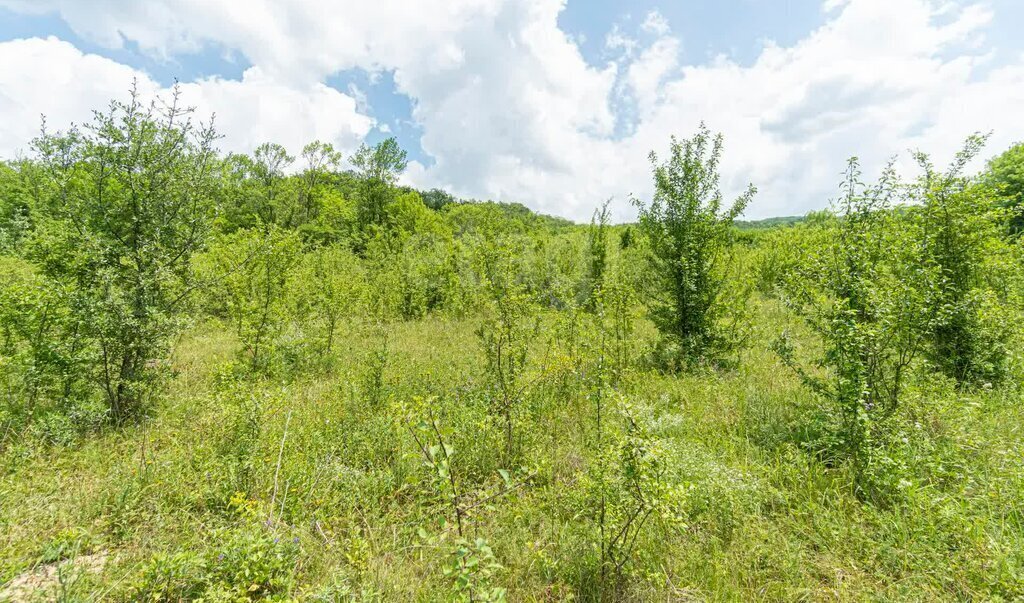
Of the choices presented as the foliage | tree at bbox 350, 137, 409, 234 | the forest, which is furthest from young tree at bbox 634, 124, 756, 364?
tree at bbox 350, 137, 409, 234

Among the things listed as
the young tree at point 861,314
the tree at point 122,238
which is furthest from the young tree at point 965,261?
the tree at point 122,238

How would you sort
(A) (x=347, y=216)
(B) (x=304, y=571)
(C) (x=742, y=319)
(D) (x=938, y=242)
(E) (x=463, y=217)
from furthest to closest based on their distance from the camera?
(E) (x=463, y=217), (A) (x=347, y=216), (C) (x=742, y=319), (D) (x=938, y=242), (B) (x=304, y=571)

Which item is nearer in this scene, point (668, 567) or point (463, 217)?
point (668, 567)

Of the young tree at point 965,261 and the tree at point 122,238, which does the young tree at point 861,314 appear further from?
the tree at point 122,238

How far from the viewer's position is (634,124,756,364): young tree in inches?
314

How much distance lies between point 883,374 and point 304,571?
6.49 m

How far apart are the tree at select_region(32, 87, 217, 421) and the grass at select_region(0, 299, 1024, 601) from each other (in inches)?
40.2

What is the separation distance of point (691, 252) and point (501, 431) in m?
6.05

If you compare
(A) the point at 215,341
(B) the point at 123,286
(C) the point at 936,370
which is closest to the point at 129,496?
(B) the point at 123,286

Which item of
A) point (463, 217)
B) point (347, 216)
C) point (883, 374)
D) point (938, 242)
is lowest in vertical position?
point (883, 374)

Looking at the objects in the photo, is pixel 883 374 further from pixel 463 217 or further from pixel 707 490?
pixel 463 217

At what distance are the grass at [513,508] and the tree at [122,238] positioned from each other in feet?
3.35

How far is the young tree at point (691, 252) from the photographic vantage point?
7.97 m

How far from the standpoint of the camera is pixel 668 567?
2.86 meters
